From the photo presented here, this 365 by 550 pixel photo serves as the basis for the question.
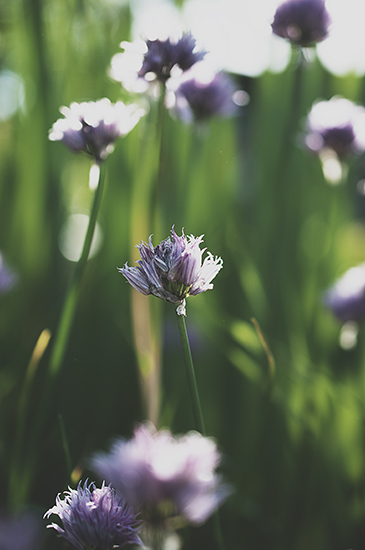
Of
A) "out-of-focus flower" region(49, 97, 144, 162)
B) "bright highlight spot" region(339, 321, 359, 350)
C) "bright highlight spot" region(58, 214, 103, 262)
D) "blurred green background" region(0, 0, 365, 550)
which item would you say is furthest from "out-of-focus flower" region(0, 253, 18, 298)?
"bright highlight spot" region(58, 214, 103, 262)

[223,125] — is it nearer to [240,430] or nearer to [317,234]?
[317,234]

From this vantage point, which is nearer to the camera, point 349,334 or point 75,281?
point 75,281

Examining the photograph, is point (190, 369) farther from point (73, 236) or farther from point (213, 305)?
point (73, 236)

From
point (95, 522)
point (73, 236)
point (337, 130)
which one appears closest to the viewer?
point (95, 522)

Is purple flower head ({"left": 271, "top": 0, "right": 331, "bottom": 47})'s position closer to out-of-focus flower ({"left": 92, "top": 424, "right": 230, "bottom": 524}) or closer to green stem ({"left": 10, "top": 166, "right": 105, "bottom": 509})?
green stem ({"left": 10, "top": 166, "right": 105, "bottom": 509})

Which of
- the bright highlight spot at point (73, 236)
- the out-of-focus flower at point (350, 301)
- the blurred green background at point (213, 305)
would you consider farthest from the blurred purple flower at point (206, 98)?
the bright highlight spot at point (73, 236)

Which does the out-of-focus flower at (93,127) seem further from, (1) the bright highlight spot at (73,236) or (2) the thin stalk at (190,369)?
(1) the bright highlight spot at (73,236)

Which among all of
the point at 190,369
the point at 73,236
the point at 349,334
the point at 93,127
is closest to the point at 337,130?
the point at 349,334
